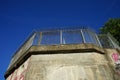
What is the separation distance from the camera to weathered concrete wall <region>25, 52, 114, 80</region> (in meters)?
8.28

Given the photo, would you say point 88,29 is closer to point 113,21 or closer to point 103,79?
point 103,79

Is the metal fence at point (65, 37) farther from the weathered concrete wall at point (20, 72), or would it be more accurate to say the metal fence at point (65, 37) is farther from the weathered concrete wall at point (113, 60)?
the weathered concrete wall at point (20, 72)

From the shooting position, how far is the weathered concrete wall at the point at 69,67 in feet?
27.2

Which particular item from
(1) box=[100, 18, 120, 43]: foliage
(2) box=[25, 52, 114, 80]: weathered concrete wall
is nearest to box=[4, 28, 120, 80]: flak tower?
(2) box=[25, 52, 114, 80]: weathered concrete wall

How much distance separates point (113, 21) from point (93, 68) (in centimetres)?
1227

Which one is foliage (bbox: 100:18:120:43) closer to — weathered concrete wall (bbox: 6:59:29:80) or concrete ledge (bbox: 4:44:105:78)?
concrete ledge (bbox: 4:44:105:78)

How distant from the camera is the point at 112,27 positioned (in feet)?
64.0

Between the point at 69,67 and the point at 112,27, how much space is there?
40.3ft

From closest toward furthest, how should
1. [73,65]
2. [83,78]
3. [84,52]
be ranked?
[83,78], [73,65], [84,52]

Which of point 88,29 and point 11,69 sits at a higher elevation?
point 88,29

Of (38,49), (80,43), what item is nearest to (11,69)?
(38,49)

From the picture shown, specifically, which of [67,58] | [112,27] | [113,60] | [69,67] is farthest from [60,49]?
[112,27]

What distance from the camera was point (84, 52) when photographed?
371 inches

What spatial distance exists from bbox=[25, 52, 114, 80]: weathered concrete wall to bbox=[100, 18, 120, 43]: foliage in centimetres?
997
